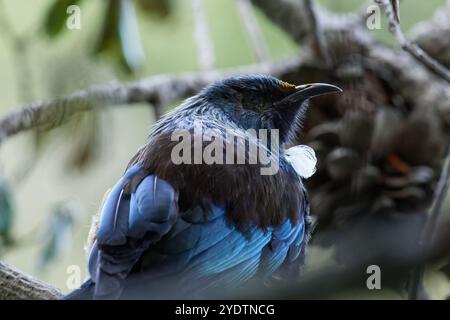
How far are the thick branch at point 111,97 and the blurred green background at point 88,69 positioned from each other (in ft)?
0.62

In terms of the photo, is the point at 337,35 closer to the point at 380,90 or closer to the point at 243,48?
the point at 380,90

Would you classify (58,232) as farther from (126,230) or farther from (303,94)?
(126,230)

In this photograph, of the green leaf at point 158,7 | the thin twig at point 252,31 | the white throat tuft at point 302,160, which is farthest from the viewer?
the green leaf at point 158,7

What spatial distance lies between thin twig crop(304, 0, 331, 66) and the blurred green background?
0.45 metres

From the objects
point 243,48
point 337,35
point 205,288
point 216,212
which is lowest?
→ point 205,288

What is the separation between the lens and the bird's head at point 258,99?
3318 mm

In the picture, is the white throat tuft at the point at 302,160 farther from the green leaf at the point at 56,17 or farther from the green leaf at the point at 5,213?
the green leaf at the point at 56,17

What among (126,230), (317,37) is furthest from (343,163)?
(126,230)

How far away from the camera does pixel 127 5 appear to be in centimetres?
429

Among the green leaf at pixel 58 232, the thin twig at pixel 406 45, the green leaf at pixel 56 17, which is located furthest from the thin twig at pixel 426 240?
the green leaf at pixel 56 17

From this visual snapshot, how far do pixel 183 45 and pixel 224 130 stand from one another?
306 centimetres

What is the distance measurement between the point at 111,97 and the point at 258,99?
780 millimetres

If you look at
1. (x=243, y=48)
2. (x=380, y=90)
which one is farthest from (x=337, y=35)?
(x=243, y=48)

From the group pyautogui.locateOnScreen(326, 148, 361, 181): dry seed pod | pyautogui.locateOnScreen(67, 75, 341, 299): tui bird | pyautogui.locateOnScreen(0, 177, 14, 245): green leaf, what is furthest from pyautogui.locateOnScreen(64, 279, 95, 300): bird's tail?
pyautogui.locateOnScreen(326, 148, 361, 181): dry seed pod
